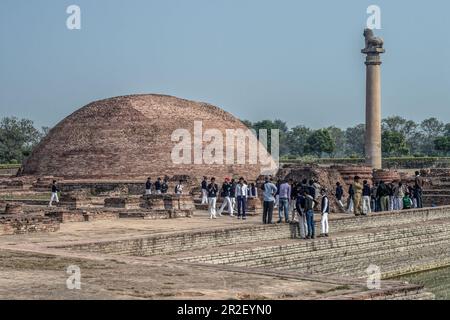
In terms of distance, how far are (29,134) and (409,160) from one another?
35.2m

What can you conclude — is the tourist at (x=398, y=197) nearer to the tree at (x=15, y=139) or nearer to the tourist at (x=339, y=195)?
the tourist at (x=339, y=195)

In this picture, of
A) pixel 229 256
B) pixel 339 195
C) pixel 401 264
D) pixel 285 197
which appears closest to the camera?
pixel 229 256

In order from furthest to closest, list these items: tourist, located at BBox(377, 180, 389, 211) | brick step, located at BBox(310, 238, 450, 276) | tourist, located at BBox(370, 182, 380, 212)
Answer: tourist, located at BBox(370, 182, 380, 212)
tourist, located at BBox(377, 180, 389, 211)
brick step, located at BBox(310, 238, 450, 276)

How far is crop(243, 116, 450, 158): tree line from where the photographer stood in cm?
6469

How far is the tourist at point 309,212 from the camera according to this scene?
12.6 metres

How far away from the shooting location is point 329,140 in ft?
218

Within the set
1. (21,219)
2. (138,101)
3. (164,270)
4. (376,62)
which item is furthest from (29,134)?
(164,270)

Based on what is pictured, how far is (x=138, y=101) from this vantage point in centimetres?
3847

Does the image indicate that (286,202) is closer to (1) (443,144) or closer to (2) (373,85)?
(2) (373,85)

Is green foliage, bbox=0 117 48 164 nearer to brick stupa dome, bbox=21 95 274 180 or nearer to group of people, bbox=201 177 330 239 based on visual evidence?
brick stupa dome, bbox=21 95 274 180

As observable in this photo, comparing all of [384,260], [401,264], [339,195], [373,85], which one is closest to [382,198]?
[339,195]

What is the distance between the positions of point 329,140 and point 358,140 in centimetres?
5444

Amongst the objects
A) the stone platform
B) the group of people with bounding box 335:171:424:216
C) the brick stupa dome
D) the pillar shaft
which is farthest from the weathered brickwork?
the brick stupa dome
